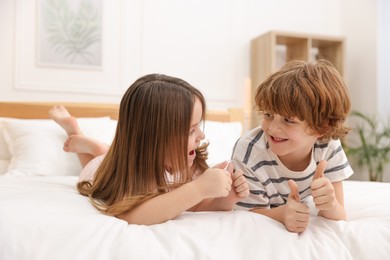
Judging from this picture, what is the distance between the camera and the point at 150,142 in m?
1.18

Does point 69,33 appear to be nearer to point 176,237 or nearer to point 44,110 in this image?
point 44,110

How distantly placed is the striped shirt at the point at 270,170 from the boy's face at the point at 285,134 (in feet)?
0.17

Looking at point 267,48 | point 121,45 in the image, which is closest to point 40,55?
point 121,45

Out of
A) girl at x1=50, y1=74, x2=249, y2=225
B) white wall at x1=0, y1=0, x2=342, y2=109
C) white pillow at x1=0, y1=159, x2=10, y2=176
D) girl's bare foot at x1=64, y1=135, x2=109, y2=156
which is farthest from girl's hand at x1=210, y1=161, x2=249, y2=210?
white wall at x1=0, y1=0, x2=342, y2=109

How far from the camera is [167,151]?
46.5 inches

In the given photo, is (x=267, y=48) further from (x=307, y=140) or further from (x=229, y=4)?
(x=307, y=140)

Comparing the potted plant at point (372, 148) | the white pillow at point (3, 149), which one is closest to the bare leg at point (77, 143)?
the white pillow at point (3, 149)

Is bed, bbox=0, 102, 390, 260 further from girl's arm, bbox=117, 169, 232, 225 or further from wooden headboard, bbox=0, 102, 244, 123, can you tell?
wooden headboard, bbox=0, 102, 244, 123

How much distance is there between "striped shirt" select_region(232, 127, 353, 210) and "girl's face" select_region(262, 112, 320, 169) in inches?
2.0

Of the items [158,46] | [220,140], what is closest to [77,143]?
[220,140]

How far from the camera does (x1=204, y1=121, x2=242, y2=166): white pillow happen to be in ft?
7.83

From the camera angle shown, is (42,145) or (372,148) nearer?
(42,145)

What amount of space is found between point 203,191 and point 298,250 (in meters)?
0.27

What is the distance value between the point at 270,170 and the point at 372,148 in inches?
99.2
